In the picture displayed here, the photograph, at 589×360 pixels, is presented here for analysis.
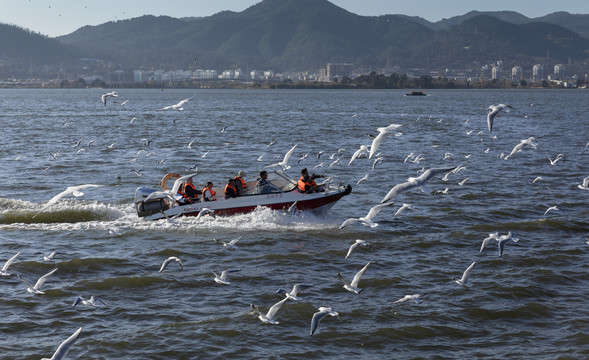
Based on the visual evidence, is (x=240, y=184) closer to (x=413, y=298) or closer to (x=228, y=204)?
(x=228, y=204)

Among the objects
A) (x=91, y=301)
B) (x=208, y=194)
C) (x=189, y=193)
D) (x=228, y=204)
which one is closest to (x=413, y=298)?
(x=91, y=301)

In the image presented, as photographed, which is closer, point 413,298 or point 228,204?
point 413,298

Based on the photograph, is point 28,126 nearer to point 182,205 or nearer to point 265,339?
point 182,205

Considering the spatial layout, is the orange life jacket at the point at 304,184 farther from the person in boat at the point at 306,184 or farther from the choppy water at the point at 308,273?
the choppy water at the point at 308,273

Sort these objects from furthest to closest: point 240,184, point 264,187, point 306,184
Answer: point 306,184 → point 240,184 → point 264,187

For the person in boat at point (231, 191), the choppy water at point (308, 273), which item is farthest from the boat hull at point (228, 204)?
the choppy water at point (308, 273)

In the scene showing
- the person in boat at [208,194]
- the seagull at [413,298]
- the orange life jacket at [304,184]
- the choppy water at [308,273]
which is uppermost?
the orange life jacket at [304,184]

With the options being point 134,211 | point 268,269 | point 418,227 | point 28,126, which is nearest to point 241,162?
point 134,211

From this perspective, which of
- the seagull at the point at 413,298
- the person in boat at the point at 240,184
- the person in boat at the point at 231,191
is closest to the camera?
the seagull at the point at 413,298

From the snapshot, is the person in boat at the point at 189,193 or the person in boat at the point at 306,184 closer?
the person in boat at the point at 189,193

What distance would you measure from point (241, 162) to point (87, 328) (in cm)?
2644

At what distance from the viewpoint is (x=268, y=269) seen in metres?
18.3

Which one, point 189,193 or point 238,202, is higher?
point 189,193

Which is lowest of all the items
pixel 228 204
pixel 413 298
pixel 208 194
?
pixel 413 298
